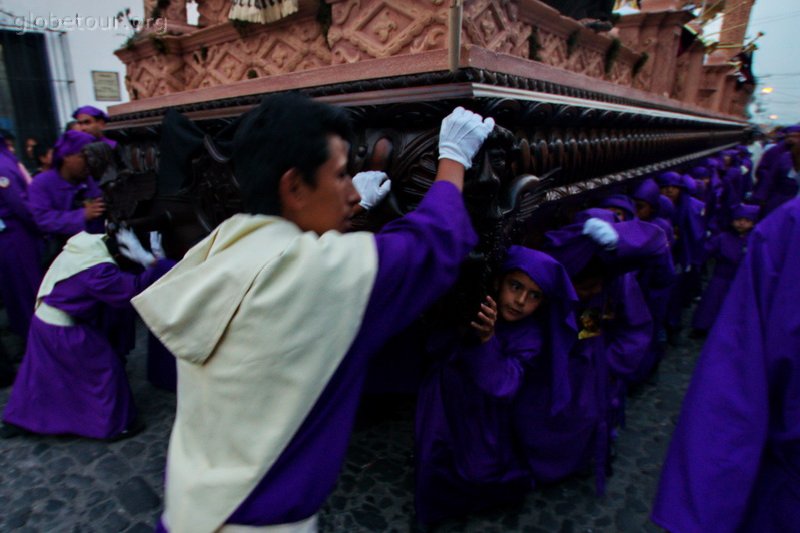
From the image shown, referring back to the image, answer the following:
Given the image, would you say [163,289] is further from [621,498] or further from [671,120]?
[671,120]

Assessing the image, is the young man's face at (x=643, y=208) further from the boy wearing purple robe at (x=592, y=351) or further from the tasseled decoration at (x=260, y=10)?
the tasseled decoration at (x=260, y=10)

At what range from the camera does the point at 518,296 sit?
71.6 inches

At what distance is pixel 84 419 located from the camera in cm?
261

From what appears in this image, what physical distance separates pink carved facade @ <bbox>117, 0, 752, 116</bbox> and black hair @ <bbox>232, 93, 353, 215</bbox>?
0.60m

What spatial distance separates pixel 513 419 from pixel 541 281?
0.76 metres

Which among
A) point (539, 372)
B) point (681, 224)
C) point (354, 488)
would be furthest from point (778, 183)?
point (354, 488)

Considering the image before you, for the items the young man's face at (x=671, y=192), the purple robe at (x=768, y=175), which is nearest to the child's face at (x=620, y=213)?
the young man's face at (x=671, y=192)

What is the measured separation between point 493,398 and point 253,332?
4.33 ft

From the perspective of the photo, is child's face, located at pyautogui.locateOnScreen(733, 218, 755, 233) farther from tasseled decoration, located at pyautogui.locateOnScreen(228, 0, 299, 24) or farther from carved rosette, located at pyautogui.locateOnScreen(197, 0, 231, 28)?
carved rosette, located at pyautogui.locateOnScreen(197, 0, 231, 28)

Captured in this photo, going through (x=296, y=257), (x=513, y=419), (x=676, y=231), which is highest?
(x=296, y=257)

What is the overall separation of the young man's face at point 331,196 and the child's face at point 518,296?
90 centimetres

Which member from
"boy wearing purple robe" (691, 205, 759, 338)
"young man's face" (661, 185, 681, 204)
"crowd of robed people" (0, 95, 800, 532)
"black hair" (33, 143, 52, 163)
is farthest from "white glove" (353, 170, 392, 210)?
"black hair" (33, 143, 52, 163)

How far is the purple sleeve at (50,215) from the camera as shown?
11.1ft

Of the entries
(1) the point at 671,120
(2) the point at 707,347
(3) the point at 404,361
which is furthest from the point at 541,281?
(1) the point at 671,120
